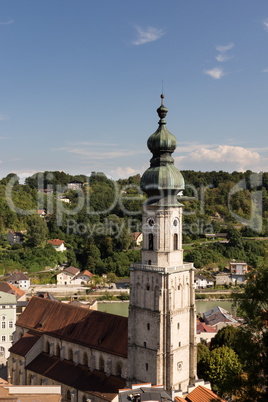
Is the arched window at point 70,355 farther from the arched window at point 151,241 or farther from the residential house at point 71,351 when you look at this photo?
A: the arched window at point 151,241

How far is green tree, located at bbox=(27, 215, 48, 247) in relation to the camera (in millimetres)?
75750

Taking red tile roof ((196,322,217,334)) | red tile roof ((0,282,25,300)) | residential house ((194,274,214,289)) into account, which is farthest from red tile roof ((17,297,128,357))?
residential house ((194,274,214,289))

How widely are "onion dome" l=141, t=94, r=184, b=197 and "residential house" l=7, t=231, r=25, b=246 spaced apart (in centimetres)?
5734

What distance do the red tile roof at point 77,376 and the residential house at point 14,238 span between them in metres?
49.5

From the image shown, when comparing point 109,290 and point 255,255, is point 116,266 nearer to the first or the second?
point 109,290

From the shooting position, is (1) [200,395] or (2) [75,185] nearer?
(1) [200,395]

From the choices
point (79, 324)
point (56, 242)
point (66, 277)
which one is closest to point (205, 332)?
point (79, 324)

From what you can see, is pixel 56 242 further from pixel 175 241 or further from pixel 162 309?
pixel 162 309

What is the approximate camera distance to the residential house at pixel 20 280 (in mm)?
63478

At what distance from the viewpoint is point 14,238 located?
78062 mm

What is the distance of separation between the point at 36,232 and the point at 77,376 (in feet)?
168

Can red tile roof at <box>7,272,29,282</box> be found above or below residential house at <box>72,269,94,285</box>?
above

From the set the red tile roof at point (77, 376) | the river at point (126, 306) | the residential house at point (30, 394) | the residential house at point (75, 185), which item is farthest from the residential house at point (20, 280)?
the residential house at point (75, 185)

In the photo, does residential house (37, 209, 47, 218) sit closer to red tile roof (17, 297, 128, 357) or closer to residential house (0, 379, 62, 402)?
red tile roof (17, 297, 128, 357)
